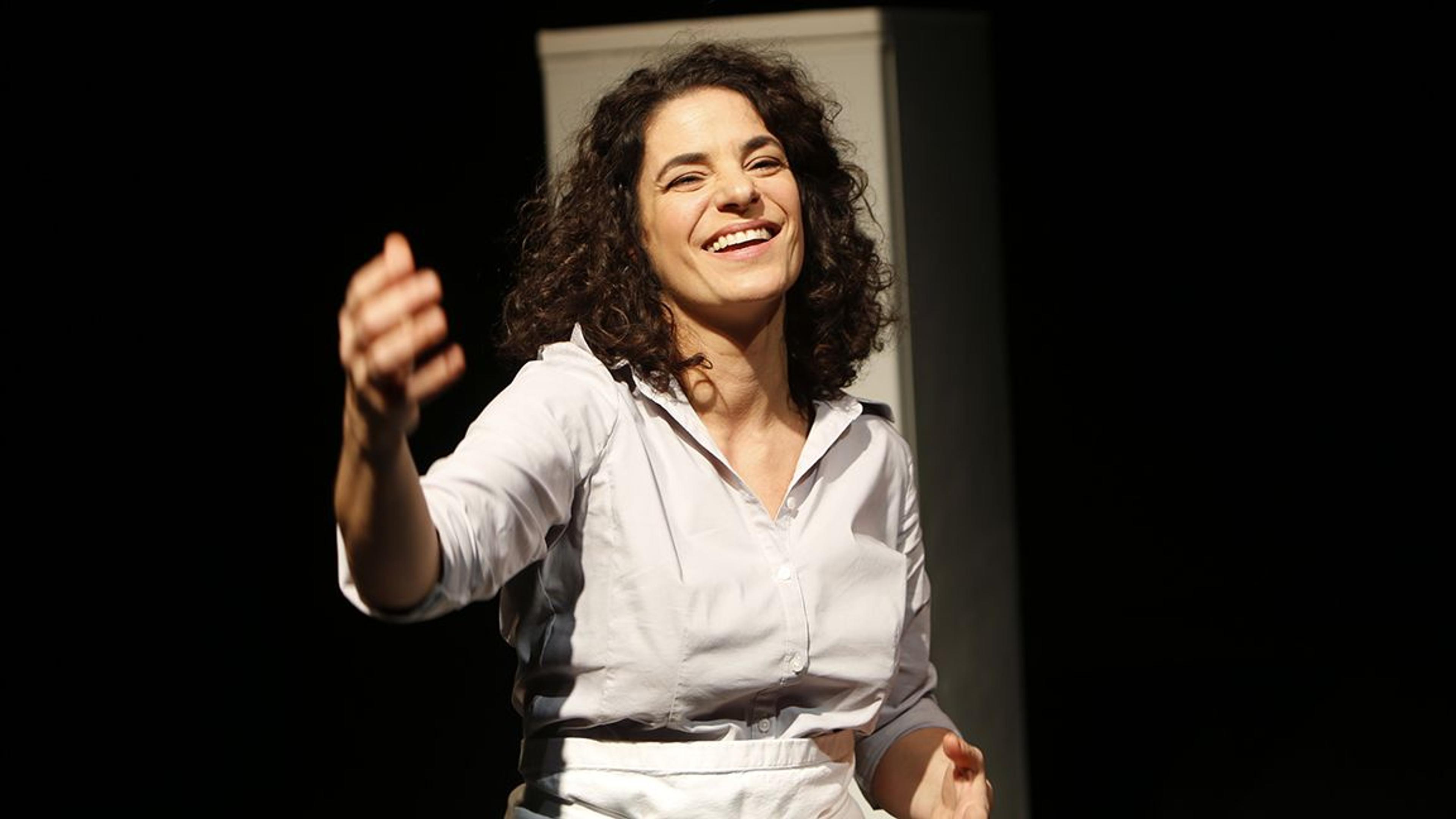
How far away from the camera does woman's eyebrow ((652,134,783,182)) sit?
202 cm

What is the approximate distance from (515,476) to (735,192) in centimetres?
44

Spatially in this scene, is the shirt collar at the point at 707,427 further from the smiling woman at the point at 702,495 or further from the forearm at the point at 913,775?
the forearm at the point at 913,775

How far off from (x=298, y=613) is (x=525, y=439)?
82.1 inches

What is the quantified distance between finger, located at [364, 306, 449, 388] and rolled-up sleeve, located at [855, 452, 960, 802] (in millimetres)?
857

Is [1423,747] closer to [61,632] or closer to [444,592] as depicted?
[61,632]

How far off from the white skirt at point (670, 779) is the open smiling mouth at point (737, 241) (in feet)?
1.66

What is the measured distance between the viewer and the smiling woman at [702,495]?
1.86 meters

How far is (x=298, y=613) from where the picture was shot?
3713 millimetres

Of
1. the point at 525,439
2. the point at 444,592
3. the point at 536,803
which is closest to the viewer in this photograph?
the point at 444,592

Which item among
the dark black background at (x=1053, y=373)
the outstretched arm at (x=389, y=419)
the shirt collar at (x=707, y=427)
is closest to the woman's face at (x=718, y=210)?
the shirt collar at (x=707, y=427)

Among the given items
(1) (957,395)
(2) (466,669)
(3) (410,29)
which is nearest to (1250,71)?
(1) (957,395)

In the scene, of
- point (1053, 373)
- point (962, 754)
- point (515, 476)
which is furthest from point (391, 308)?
point (1053, 373)

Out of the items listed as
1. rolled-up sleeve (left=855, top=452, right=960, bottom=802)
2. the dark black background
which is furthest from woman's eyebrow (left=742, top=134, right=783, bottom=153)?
the dark black background

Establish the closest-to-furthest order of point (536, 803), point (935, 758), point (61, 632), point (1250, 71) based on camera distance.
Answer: point (536, 803) → point (935, 758) → point (61, 632) → point (1250, 71)
